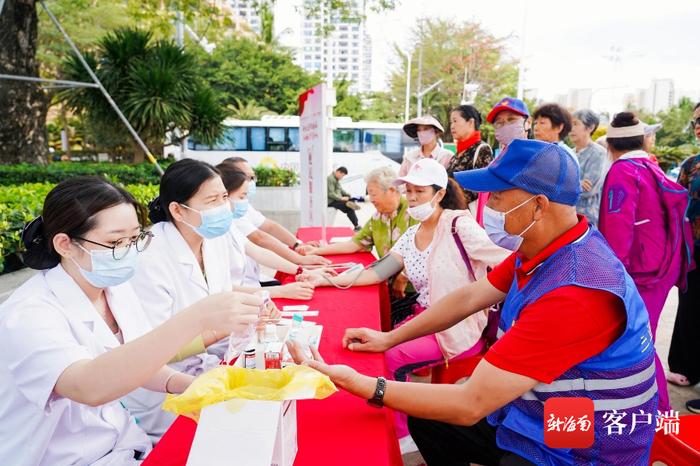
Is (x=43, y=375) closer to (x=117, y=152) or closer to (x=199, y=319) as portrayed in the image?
(x=199, y=319)

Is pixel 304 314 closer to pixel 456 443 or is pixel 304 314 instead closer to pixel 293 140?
pixel 456 443

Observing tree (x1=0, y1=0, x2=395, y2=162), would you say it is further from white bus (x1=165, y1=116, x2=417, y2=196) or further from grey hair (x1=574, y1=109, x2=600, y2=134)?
white bus (x1=165, y1=116, x2=417, y2=196)

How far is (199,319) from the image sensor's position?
4.37ft

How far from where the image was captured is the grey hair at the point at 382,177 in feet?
11.2

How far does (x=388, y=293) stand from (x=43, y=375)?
2.25m

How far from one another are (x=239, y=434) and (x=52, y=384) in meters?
0.58

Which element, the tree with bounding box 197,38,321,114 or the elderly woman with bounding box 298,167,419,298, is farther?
the tree with bounding box 197,38,321,114

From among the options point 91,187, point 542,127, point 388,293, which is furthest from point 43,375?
point 542,127

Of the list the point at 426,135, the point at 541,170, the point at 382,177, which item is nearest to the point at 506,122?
the point at 426,135

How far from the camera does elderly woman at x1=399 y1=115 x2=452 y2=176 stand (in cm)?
464

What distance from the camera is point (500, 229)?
1631 mm

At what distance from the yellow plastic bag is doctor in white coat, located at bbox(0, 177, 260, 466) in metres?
0.23

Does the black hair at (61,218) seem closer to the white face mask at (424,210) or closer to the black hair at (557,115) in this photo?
the white face mask at (424,210)

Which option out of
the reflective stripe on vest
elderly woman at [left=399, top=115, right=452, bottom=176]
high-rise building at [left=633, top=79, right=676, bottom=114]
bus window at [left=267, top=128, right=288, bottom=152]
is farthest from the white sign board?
high-rise building at [left=633, top=79, right=676, bottom=114]
